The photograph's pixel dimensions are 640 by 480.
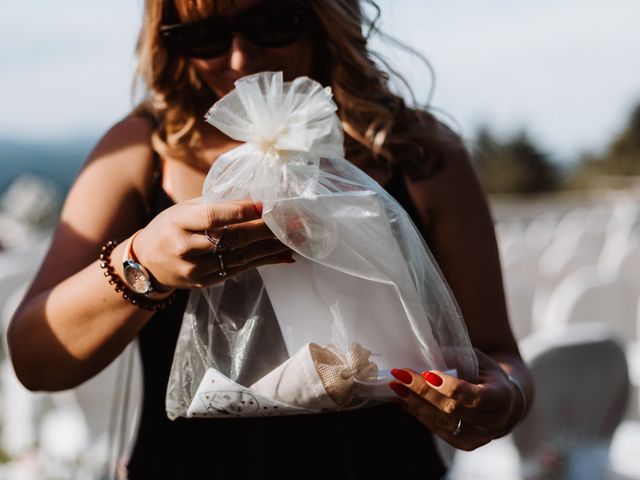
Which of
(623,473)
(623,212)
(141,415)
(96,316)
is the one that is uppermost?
(96,316)

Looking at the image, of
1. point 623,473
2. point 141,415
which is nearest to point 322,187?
point 141,415

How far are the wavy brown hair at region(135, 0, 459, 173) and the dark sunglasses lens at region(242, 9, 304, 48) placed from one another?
89 millimetres

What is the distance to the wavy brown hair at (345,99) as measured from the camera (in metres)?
1.63

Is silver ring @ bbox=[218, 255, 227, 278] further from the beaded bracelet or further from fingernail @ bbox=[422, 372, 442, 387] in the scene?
fingernail @ bbox=[422, 372, 442, 387]

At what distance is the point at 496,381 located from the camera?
1.36m

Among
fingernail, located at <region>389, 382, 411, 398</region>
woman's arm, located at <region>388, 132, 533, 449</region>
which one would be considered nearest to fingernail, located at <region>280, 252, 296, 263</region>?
fingernail, located at <region>389, 382, 411, 398</region>

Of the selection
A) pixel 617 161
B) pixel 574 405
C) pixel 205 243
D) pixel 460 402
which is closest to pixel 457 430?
pixel 460 402

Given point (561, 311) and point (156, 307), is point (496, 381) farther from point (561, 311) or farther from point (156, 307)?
point (561, 311)

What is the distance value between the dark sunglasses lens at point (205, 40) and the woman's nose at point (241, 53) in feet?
0.04

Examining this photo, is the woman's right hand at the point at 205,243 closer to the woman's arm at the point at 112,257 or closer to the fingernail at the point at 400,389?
the woman's arm at the point at 112,257

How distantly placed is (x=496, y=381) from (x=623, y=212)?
21.0m

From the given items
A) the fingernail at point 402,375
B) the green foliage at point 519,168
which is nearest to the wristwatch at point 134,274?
the fingernail at point 402,375

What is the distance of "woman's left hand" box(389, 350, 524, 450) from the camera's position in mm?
1222

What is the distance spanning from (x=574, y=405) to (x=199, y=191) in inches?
90.0
